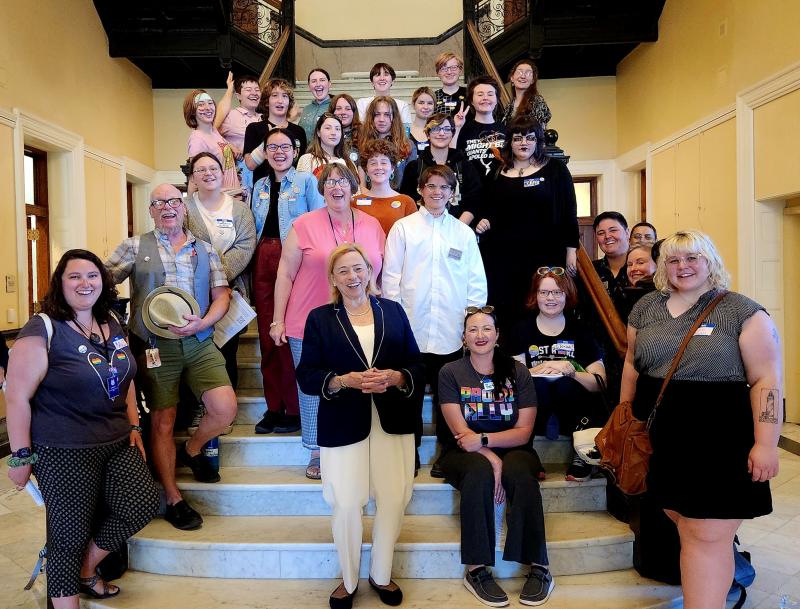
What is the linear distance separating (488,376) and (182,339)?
1.44 meters

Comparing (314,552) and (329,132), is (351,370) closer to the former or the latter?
(314,552)

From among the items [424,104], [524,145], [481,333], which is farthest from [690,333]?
[424,104]

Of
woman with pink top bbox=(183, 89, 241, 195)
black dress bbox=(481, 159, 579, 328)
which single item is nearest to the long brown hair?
black dress bbox=(481, 159, 579, 328)

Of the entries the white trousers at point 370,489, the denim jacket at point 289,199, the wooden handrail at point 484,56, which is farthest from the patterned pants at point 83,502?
the wooden handrail at point 484,56

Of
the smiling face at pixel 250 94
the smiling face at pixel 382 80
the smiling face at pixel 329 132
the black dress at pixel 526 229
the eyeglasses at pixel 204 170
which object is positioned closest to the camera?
the eyeglasses at pixel 204 170

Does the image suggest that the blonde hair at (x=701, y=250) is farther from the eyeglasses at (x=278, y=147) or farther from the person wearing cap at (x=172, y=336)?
the eyeglasses at (x=278, y=147)

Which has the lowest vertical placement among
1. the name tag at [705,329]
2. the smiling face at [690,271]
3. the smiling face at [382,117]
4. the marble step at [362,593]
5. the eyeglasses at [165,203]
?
the marble step at [362,593]

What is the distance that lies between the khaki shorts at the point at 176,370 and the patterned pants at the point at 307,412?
14.3 inches

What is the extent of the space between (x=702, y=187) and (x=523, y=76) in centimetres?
330

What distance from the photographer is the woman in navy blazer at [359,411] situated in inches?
97.3

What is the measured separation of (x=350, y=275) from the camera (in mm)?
2525

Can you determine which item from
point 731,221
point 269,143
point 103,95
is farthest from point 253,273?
point 103,95

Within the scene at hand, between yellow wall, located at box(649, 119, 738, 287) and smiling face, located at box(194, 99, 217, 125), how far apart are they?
199 inches

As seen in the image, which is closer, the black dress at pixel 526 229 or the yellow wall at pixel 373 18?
the black dress at pixel 526 229
